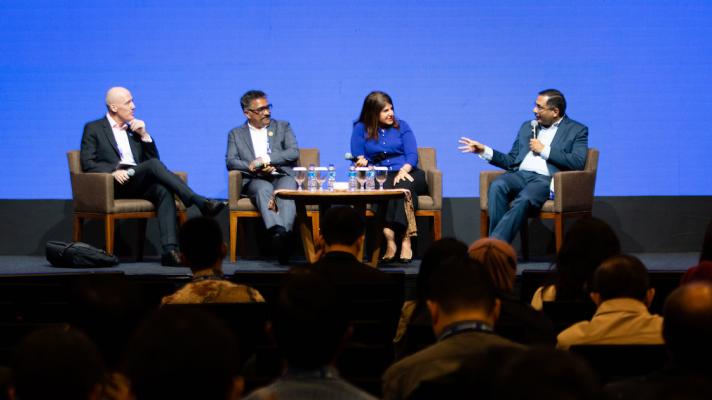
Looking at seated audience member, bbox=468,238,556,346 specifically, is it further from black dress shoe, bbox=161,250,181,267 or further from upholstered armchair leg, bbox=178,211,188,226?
upholstered armchair leg, bbox=178,211,188,226

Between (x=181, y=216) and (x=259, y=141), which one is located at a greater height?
(x=259, y=141)

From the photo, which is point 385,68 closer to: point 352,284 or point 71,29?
point 71,29

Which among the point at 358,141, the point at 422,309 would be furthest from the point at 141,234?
the point at 422,309

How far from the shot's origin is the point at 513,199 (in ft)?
22.1

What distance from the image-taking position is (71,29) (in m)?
7.32

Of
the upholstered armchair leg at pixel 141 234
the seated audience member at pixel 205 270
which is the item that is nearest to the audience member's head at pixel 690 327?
the seated audience member at pixel 205 270

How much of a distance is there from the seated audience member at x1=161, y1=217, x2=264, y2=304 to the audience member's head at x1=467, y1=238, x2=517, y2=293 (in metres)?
0.70

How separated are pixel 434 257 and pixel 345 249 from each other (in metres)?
0.69

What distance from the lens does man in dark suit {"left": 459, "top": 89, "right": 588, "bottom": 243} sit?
6488 mm

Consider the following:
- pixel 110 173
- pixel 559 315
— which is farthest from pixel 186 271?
pixel 559 315

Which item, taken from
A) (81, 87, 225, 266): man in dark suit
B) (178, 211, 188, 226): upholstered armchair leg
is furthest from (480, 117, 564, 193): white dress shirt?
(178, 211, 188, 226): upholstered armchair leg

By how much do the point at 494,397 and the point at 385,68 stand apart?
617cm

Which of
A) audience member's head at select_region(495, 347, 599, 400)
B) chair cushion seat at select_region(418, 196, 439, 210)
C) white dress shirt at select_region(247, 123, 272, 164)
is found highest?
white dress shirt at select_region(247, 123, 272, 164)

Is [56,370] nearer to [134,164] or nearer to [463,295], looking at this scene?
[463,295]
